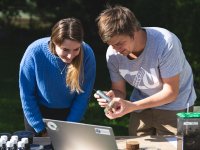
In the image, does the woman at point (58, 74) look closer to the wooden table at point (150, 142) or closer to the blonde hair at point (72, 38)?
the blonde hair at point (72, 38)

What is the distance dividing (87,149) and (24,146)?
0.30 metres

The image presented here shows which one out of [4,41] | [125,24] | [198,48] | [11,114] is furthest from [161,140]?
[4,41]

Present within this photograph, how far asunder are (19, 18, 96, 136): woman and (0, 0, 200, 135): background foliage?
7.14 ft

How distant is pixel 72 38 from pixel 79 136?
63 cm

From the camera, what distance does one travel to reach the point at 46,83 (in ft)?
8.91

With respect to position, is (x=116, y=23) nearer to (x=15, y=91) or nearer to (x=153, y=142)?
(x=153, y=142)

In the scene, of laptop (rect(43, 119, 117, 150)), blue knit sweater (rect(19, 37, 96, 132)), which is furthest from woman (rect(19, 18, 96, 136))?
laptop (rect(43, 119, 117, 150))

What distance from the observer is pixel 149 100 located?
2510 mm

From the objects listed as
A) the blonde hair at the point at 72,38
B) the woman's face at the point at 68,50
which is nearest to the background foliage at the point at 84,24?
the blonde hair at the point at 72,38

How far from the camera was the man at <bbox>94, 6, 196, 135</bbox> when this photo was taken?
2.39 meters

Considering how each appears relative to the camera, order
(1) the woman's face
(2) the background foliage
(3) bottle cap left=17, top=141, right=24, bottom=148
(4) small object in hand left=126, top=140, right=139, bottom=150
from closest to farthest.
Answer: (3) bottle cap left=17, top=141, right=24, bottom=148 → (4) small object in hand left=126, top=140, right=139, bottom=150 → (1) the woman's face → (2) the background foliage

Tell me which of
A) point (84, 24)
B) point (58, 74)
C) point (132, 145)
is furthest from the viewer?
point (84, 24)

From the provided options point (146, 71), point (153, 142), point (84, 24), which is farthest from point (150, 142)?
point (84, 24)

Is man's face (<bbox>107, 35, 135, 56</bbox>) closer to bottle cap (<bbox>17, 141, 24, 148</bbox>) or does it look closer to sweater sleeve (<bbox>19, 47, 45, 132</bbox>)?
sweater sleeve (<bbox>19, 47, 45, 132</bbox>)
